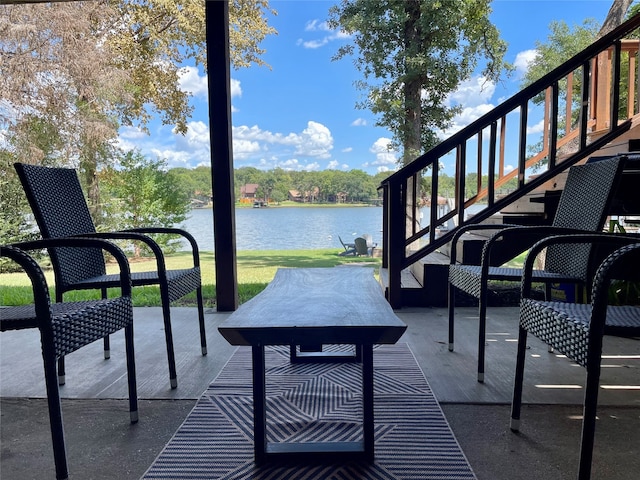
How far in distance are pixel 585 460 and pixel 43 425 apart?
1871 mm

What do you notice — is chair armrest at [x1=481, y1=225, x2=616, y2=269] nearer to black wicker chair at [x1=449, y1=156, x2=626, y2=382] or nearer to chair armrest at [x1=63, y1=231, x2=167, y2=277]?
black wicker chair at [x1=449, y1=156, x2=626, y2=382]

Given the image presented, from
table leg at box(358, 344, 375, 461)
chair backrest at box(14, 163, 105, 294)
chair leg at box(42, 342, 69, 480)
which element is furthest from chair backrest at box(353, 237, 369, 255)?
chair leg at box(42, 342, 69, 480)

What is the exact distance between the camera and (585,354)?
43.6 inches

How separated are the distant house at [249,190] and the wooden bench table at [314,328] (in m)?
3.13

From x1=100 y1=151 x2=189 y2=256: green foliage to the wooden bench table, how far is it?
6.25 metres

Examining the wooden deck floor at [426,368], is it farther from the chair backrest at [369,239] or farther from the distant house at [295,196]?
the chair backrest at [369,239]

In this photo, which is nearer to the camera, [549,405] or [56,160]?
[549,405]

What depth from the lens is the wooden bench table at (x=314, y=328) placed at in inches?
42.3

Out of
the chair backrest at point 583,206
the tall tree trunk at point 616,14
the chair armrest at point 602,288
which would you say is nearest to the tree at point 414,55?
the tall tree trunk at point 616,14

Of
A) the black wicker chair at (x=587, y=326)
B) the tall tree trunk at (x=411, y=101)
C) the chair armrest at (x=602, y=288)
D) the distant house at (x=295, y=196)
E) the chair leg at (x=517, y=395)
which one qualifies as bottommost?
the chair leg at (x=517, y=395)

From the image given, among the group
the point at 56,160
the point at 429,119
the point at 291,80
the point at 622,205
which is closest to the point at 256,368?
the point at 622,205

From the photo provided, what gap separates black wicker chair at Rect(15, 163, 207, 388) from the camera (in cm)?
182

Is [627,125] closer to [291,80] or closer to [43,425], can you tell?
[43,425]

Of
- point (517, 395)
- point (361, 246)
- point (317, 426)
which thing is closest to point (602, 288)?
point (517, 395)
